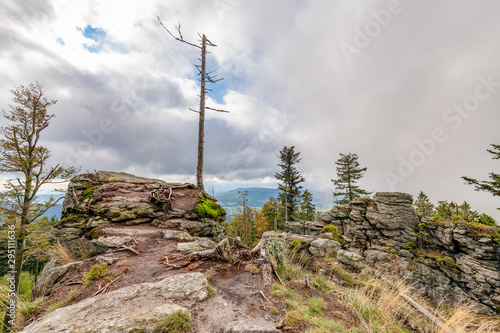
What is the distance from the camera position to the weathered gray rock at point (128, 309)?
284 cm

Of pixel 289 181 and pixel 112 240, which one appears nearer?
pixel 112 240

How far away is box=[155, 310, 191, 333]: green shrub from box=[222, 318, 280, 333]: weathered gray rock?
2.08 ft

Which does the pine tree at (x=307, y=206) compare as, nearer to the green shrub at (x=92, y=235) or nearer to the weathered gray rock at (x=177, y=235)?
the weathered gray rock at (x=177, y=235)

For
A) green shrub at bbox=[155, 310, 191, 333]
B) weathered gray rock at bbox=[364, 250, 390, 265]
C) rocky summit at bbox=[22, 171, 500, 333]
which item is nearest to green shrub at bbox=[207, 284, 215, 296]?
rocky summit at bbox=[22, 171, 500, 333]

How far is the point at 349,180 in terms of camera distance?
3541 cm

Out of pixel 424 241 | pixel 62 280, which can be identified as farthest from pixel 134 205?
pixel 424 241

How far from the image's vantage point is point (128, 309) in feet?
11.1

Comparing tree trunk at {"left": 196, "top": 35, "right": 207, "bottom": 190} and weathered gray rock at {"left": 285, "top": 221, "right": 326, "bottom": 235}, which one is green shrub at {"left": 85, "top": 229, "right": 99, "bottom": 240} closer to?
tree trunk at {"left": 196, "top": 35, "right": 207, "bottom": 190}

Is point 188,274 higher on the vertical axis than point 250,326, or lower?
higher

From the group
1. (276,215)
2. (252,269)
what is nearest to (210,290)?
(252,269)

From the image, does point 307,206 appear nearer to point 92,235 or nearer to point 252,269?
point 252,269

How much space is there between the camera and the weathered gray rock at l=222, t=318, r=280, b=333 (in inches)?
113

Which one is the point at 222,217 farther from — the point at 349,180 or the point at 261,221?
the point at 261,221

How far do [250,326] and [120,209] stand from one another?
981 centimetres
